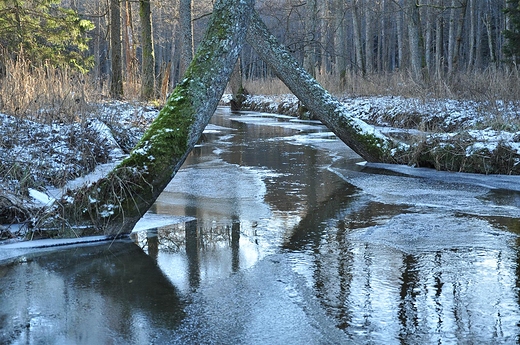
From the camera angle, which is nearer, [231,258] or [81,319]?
[81,319]

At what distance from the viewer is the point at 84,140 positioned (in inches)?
296

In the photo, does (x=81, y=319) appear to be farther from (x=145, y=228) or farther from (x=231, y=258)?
(x=145, y=228)

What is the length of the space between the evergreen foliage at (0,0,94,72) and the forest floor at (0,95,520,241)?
12.9 feet

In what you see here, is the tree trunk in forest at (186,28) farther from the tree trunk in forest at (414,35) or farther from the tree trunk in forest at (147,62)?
the tree trunk in forest at (414,35)

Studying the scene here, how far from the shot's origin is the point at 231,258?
13.5 ft

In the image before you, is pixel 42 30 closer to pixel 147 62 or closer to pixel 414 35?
pixel 147 62

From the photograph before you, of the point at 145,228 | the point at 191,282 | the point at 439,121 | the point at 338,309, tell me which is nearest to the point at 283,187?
the point at 145,228

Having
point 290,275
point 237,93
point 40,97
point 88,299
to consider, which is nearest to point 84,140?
point 40,97

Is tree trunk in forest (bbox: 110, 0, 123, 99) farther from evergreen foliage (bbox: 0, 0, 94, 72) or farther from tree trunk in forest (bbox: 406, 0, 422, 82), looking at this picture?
tree trunk in forest (bbox: 406, 0, 422, 82)

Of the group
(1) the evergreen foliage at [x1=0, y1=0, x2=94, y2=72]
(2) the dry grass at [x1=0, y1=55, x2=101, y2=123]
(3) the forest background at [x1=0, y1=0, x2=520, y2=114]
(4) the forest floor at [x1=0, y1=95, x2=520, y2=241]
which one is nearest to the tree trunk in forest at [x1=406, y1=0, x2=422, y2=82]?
(3) the forest background at [x1=0, y1=0, x2=520, y2=114]

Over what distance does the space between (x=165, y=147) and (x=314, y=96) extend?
3.88m

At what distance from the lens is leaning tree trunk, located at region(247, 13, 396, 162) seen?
314 inches

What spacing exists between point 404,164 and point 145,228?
180 inches

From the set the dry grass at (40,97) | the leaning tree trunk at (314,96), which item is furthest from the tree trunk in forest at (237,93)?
the leaning tree trunk at (314,96)
